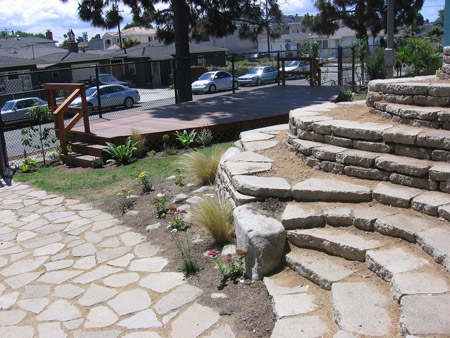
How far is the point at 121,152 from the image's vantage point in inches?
322

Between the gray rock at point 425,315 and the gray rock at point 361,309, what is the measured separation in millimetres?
136

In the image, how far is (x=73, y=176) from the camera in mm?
7859

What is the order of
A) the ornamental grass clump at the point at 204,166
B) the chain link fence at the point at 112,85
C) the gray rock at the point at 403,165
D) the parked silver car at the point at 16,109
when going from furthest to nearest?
the parked silver car at the point at 16,109 → the chain link fence at the point at 112,85 → the ornamental grass clump at the point at 204,166 → the gray rock at the point at 403,165

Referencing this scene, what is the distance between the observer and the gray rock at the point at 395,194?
12.7 ft

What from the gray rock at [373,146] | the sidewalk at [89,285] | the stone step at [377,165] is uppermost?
the gray rock at [373,146]

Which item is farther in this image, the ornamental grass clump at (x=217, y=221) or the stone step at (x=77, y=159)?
the stone step at (x=77, y=159)

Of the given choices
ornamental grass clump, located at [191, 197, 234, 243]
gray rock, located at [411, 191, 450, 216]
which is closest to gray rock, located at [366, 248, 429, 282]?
gray rock, located at [411, 191, 450, 216]

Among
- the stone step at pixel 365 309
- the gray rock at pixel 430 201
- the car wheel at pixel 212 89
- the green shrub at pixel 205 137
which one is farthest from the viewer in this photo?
the car wheel at pixel 212 89

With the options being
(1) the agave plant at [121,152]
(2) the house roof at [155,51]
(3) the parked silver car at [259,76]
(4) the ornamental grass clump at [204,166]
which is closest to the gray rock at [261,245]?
(4) the ornamental grass clump at [204,166]

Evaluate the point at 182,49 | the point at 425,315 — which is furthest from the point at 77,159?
the point at 182,49

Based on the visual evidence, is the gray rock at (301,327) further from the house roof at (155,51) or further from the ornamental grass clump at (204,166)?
the house roof at (155,51)

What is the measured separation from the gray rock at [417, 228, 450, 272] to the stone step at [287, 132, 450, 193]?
636 millimetres

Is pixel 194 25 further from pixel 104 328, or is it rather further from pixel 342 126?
pixel 104 328

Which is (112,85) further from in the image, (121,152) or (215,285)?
(215,285)
